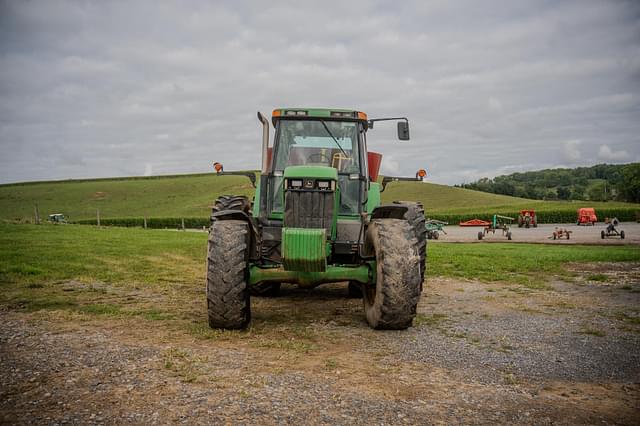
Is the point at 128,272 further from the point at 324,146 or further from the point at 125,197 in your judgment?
the point at 125,197

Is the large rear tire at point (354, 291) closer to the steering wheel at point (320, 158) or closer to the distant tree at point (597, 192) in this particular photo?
the steering wheel at point (320, 158)

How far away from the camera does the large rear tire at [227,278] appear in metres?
6.40

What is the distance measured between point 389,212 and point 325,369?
2946 millimetres

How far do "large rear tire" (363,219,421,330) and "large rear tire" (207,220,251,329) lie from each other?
176 cm

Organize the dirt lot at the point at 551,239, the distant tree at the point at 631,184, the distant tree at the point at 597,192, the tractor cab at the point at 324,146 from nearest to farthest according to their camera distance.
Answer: the tractor cab at the point at 324,146
the dirt lot at the point at 551,239
the distant tree at the point at 631,184
the distant tree at the point at 597,192

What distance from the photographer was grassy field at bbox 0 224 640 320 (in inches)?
343

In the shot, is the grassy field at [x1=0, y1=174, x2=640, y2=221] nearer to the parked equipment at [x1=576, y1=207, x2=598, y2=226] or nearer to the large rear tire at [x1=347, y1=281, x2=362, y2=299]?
the parked equipment at [x1=576, y1=207, x2=598, y2=226]

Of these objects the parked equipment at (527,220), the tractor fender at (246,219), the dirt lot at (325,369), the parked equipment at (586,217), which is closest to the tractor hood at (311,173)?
the tractor fender at (246,219)

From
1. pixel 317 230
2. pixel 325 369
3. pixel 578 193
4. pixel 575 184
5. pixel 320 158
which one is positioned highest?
pixel 575 184

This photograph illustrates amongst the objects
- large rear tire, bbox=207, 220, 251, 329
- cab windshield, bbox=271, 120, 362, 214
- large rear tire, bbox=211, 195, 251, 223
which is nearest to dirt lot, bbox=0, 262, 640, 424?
large rear tire, bbox=207, 220, 251, 329

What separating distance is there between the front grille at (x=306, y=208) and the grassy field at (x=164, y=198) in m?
63.7

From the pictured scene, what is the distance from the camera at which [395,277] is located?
6406 millimetres

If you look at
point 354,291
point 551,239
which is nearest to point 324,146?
point 354,291

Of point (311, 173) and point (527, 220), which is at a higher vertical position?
point (311, 173)
